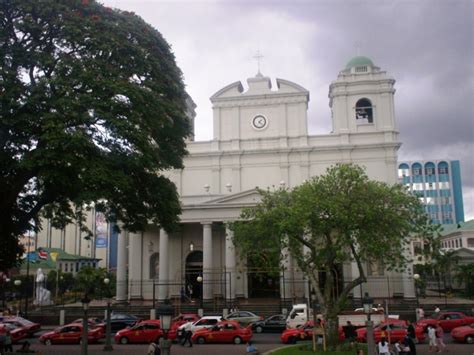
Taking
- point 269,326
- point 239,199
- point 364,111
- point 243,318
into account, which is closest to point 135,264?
point 239,199

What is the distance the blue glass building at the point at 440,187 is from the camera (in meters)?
114

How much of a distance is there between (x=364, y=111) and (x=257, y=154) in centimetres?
1159

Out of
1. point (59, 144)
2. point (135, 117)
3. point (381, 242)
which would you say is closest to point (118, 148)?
point (135, 117)

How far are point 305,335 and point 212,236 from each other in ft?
73.0

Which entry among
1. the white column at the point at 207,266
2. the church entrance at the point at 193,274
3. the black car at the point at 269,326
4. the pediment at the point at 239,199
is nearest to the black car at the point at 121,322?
the black car at the point at 269,326

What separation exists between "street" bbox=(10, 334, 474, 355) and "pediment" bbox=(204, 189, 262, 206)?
54.0ft

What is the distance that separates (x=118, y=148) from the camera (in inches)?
791

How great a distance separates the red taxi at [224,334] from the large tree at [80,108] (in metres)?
8.93

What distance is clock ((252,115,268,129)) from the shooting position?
51.3 m

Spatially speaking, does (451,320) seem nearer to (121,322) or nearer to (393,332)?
(393,332)

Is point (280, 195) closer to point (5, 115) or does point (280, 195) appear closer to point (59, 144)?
point (59, 144)

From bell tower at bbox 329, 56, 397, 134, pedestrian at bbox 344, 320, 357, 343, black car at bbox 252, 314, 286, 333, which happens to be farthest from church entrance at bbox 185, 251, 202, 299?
pedestrian at bbox 344, 320, 357, 343

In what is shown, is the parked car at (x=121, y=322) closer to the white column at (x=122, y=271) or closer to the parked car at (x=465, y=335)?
the white column at (x=122, y=271)

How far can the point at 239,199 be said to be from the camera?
44438 mm
